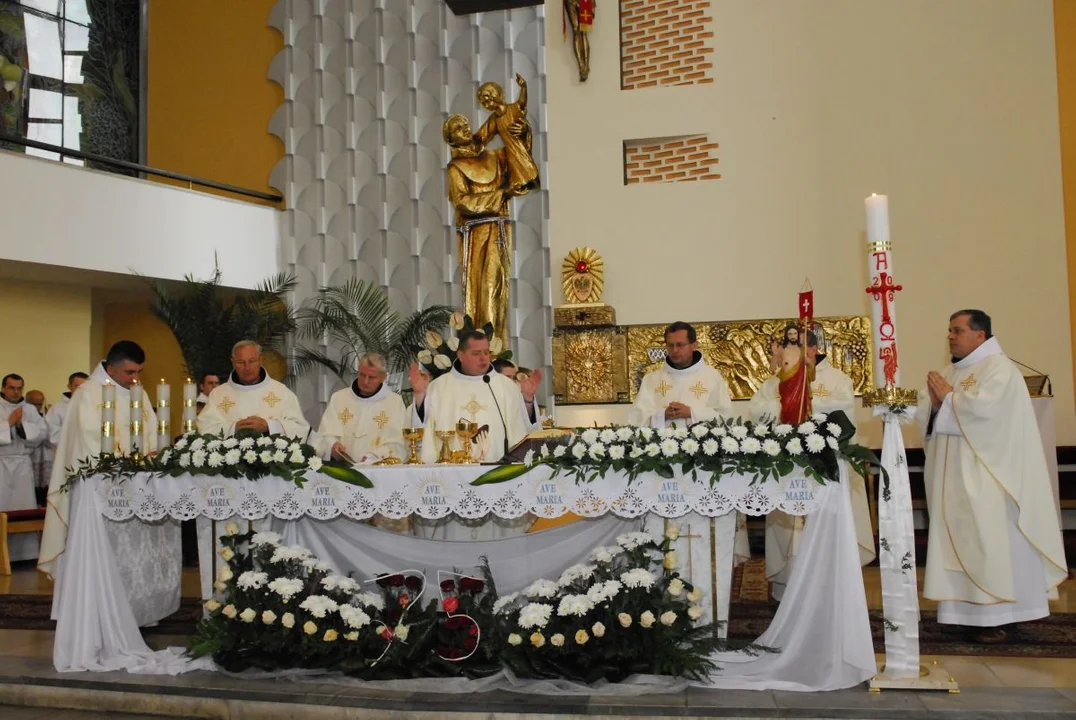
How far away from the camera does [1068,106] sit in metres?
9.39

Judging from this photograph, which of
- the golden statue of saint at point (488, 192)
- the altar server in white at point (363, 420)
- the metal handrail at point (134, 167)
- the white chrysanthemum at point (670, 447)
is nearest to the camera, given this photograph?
the white chrysanthemum at point (670, 447)

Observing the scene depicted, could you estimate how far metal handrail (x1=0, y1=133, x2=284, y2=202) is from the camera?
998 centimetres

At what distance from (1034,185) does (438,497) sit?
6.78 meters

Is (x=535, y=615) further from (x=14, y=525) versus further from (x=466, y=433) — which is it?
(x=14, y=525)

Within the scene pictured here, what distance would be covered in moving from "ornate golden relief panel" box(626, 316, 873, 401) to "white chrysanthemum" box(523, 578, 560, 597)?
4.78 meters

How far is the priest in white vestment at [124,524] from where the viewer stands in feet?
19.7

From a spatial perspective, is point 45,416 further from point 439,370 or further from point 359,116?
point 439,370

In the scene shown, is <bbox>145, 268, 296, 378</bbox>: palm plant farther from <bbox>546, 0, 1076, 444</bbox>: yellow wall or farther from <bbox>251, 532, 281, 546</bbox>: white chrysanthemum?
<bbox>251, 532, 281, 546</bbox>: white chrysanthemum

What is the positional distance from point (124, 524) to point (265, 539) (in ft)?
4.04

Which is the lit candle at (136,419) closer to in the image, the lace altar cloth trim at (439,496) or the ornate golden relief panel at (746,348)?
the lace altar cloth trim at (439,496)

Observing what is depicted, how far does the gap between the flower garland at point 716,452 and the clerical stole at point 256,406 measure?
7.62 feet

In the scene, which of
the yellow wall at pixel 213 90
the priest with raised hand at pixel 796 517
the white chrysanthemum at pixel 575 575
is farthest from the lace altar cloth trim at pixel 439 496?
the yellow wall at pixel 213 90

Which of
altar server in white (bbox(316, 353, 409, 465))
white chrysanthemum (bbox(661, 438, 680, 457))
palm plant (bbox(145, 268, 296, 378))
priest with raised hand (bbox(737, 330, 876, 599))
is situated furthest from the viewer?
palm plant (bbox(145, 268, 296, 378))

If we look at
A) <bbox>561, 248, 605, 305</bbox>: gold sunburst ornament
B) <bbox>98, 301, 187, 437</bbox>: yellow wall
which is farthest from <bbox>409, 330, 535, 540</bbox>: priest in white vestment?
<bbox>98, 301, 187, 437</bbox>: yellow wall
